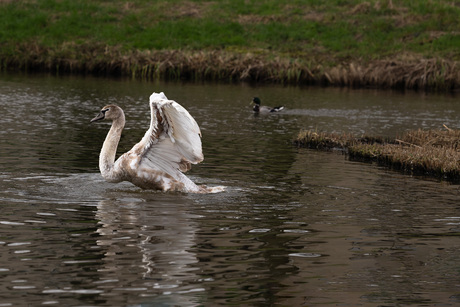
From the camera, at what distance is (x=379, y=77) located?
38344 millimetres

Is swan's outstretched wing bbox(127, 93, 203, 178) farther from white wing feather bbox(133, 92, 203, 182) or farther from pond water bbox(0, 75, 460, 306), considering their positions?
pond water bbox(0, 75, 460, 306)

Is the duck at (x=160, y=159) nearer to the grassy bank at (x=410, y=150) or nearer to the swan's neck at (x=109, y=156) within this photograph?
the swan's neck at (x=109, y=156)

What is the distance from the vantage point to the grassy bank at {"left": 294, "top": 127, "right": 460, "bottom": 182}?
15766 mm

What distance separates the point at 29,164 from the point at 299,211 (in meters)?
6.12

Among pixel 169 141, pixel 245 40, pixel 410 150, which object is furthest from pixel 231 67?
pixel 169 141

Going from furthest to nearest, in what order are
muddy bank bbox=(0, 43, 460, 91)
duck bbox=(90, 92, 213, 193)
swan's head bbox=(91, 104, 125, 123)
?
muddy bank bbox=(0, 43, 460, 91) → swan's head bbox=(91, 104, 125, 123) → duck bbox=(90, 92, 213, 193)

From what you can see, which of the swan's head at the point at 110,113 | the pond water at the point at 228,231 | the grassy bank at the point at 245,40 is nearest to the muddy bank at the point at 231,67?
the grassy bank at the point at 245,40

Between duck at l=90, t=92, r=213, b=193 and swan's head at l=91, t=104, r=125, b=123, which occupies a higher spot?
swan's head at l=91, t=104, r=125, b=123

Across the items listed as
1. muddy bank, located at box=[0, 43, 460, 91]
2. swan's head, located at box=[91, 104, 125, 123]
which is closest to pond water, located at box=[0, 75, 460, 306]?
swan's head, located at box=[91, 104, 125, 123]

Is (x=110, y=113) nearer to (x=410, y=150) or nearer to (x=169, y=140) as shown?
(x=169, y=140)

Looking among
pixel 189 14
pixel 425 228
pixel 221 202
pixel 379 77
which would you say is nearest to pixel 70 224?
pixel 221 202

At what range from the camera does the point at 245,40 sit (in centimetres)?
4697

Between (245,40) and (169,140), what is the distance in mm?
34644

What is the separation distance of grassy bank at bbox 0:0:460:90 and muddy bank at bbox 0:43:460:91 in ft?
0.18
